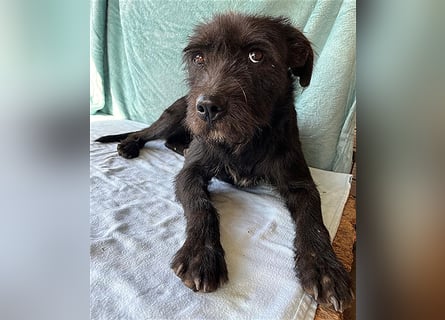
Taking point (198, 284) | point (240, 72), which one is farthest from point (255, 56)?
point (198, 284)

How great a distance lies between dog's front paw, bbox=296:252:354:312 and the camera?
0.87 m

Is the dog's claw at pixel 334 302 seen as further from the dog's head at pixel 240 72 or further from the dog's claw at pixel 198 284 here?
the dog's head at pixel 240 72

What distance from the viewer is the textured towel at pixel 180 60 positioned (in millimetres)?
1562

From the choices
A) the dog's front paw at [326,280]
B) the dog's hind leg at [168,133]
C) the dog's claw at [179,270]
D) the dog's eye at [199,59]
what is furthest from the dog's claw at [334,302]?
the dog's hind leg at [168,133]

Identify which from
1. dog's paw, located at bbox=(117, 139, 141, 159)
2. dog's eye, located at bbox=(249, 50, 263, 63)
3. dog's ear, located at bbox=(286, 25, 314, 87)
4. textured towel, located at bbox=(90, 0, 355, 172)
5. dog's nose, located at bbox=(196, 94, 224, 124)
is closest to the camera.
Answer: dog's nose, located at bbox=(196, 94, 224, 124)

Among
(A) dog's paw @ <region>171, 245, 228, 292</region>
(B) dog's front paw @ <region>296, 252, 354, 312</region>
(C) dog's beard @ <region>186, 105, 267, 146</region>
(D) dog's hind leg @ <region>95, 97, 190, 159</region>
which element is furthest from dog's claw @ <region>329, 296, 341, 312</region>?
(D) dog's hind leg @ <region>95, 97, 190, 159</region>

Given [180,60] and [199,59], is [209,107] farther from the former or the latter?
[180,60]

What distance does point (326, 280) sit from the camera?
3.00 ft

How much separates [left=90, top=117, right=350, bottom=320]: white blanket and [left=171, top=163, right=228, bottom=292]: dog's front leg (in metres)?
0.03

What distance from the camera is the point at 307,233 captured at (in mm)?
1080

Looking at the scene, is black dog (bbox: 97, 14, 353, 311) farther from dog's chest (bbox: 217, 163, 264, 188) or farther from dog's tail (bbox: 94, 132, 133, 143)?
Answer: dog's tail (bbox: 94, 132, 133, 143)

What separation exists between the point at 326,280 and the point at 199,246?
35 cm
